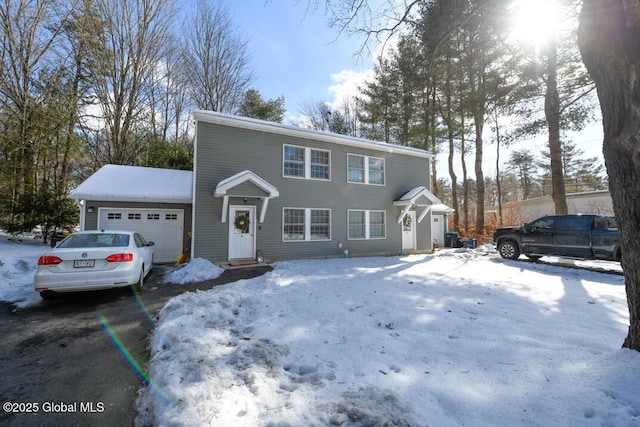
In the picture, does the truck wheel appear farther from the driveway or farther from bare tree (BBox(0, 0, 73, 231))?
bare tree (BBox(0, 0, 73, 231))

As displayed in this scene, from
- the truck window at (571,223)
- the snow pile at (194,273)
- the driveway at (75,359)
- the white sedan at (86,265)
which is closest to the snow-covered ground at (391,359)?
the driveway at (75,359)

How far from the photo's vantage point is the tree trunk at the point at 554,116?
10914 millimetres

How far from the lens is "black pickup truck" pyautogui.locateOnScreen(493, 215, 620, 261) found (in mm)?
8629

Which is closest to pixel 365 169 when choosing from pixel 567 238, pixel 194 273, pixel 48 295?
pixel 567 238

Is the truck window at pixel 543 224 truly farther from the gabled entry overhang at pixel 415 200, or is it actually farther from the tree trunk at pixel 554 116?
the gabled entry overhang at pixel 415 200

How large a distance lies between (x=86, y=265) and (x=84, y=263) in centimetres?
5

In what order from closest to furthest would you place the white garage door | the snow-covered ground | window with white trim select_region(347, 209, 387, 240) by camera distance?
1. the snow-covered ground
2. the white garage door
3. window with white trim select_region(347, 209, 387, 240)

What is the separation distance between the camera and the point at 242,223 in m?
10.0

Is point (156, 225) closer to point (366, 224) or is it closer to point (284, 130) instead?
point (284, 130)

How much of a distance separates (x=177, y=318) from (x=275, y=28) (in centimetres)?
621

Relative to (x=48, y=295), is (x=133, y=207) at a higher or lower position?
higher

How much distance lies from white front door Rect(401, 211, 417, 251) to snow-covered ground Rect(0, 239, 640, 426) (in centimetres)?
795

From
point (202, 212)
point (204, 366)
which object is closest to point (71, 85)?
point (202, 212)

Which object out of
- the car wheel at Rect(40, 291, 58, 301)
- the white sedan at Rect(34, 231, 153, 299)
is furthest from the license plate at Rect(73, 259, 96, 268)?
the car wheel at Rect(40, 291, 58, 301)
